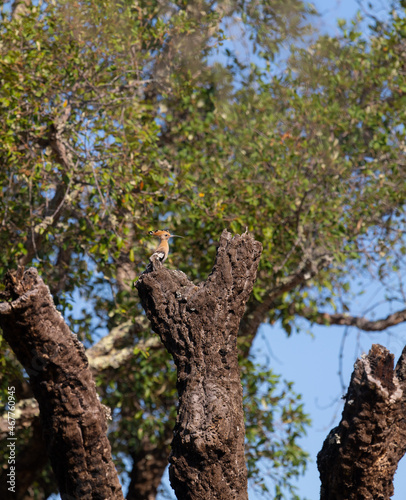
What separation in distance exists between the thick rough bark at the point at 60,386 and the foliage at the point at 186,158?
4372mm

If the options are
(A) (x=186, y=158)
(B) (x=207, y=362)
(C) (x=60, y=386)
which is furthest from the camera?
(A) (x=186, y=158)

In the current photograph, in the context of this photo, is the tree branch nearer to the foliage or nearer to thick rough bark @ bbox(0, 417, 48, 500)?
the foliage

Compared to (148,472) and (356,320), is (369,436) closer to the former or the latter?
(148,472)

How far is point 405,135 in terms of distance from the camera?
37.5 feet

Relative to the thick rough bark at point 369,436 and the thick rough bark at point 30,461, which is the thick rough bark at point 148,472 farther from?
the thick rough bark at point 369,436

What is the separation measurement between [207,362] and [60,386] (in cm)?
109

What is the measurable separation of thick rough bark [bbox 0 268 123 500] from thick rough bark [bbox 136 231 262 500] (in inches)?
22.4

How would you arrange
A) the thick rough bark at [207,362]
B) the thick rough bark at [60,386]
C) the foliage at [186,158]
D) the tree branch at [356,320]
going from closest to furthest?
the thick rough bark at [60,386] → the thick rough bark at [207,362] → the foliage at [186,158] → the tree branch at [356,320]

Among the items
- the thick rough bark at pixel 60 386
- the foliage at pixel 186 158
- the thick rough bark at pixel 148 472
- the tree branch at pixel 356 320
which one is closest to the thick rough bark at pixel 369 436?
the thick rough bark at pixel 60 386

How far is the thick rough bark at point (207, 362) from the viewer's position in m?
4.70

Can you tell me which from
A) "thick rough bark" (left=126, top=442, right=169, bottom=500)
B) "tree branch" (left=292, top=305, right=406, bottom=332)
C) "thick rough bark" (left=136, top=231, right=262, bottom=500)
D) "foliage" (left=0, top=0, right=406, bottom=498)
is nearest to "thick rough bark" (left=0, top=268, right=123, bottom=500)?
"thick rough bark" (left=136, top=231, right=262, bottom=500)

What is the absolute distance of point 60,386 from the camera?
456 centimetres

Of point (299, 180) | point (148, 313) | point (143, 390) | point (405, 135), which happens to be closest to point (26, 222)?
point (143, 390)

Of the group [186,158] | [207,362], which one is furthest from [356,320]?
[207,362]
